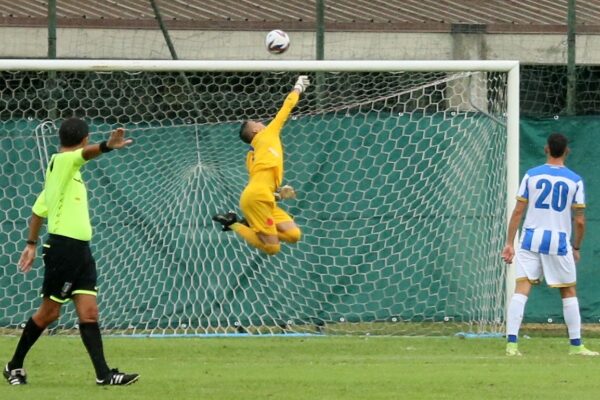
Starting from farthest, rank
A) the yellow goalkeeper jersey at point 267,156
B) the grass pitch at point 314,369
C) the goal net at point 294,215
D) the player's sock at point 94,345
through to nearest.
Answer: the goal net at point 294,215 < the yellow goalkeeper jersey at point 267,156 < the player's sock at point 94,345 < the grass pitch at point 314,369

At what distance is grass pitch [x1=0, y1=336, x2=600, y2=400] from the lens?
9.53m

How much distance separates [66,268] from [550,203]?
15.6 feet

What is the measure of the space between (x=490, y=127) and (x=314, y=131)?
1927 mm

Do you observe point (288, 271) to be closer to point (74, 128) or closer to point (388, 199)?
point (388, 199)

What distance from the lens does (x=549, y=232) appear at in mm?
12531

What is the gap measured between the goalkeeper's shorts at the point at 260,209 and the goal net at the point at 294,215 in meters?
1.65

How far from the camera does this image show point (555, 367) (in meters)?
11.3

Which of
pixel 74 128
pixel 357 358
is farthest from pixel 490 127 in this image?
pixel 74 128

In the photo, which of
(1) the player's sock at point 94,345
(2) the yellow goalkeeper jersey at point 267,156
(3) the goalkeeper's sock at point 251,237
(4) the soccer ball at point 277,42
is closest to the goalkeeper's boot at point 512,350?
(3) the goalkeeper's sock at point 251,237

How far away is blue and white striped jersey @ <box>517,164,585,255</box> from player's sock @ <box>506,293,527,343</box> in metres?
0.46

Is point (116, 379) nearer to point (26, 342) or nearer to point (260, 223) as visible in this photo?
point (26, 342)

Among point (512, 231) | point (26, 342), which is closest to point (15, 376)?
point (26, 342)

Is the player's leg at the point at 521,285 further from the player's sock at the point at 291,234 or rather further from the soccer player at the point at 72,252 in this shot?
the soccer player at the point at 72,252

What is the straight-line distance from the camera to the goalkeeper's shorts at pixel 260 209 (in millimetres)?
13312
